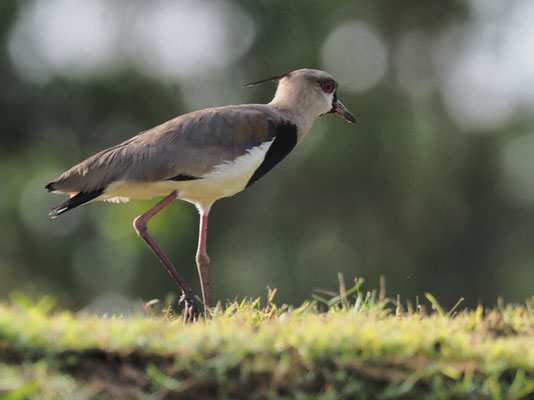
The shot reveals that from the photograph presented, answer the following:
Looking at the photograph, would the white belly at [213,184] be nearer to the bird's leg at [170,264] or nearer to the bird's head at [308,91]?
the bird's leg at [170,264]

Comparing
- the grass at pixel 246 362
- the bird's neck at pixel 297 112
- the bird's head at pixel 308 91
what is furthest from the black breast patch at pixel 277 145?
the grass at pixel 246 362

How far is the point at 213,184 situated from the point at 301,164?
16.0m

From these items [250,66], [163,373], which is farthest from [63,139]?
[163,373]

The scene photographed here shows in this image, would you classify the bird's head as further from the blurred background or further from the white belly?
the blurred background

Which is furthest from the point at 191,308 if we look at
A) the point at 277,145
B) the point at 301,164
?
the point at 301,164

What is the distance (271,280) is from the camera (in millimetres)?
22344

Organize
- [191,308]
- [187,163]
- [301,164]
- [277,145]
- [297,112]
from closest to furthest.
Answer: [191,308] → [187,163] → [277,145] → [297,112] → [301,164]

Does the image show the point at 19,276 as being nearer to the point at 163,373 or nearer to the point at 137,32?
the point at 137,32

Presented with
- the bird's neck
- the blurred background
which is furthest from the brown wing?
the blurred background

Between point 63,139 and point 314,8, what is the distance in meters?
7.31

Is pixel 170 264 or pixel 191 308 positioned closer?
pixel 191 308

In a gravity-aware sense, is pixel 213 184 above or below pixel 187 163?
below

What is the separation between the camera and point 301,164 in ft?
76.8

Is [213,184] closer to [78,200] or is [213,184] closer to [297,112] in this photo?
[78,200]
